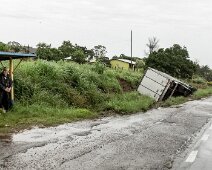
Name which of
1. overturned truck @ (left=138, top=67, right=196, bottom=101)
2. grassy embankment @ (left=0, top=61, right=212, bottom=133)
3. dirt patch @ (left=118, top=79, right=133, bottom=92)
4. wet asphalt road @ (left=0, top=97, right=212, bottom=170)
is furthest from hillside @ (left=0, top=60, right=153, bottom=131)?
dirt patch @ (left=118, top=79, right=133, bottom=92)

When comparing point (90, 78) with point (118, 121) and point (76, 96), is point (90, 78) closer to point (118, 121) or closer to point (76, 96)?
point (76, 96)

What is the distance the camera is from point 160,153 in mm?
9352

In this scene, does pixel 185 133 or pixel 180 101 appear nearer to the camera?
pixel 185 133

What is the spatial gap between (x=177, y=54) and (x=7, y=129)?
47.9 meters

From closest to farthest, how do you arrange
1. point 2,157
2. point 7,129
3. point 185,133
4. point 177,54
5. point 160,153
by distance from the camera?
point 2,157 < point 160,153 < point 7,129 < point 185,133 < point 177,54

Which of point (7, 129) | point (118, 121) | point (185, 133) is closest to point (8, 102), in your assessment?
point (7, 129)

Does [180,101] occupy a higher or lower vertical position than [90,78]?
lower

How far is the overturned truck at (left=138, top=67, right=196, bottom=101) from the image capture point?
85.5 ft

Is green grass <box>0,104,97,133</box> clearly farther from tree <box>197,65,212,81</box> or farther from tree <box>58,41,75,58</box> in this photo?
tree <box>197,65,212,81</box>

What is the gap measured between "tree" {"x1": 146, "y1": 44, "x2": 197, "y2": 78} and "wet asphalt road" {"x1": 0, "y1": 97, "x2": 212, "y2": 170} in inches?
1411

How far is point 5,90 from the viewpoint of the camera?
1421 cm

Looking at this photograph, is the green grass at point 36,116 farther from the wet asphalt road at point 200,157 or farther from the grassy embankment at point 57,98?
the wet asphalt road at point 200,157

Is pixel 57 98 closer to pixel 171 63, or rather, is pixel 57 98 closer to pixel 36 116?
pixel 36 116

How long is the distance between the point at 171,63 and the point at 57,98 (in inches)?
1405
